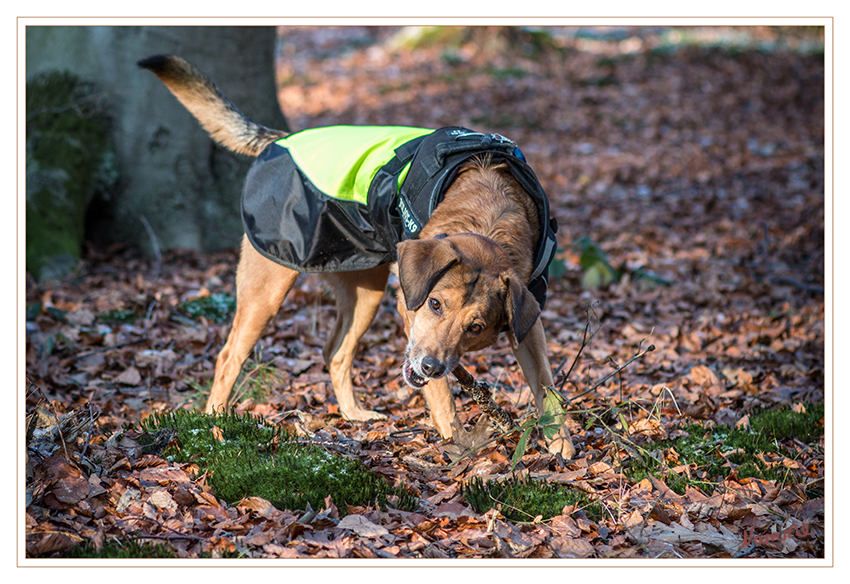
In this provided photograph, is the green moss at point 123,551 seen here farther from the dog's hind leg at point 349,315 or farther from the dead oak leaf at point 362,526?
the dog's hind leg at point 349,315

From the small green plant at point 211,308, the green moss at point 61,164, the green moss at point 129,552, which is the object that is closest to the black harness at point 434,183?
the green moss at point 129,552

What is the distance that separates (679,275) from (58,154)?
25.4ft

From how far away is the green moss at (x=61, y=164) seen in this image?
785 cm

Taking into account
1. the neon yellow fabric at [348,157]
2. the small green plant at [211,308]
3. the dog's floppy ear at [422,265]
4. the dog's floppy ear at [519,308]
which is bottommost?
the small green plant at [211,308]

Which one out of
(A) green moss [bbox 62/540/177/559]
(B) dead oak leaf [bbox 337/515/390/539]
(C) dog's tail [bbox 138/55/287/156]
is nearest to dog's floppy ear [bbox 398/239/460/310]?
(B) dead oak leaf [bbox 337/515/390/539]

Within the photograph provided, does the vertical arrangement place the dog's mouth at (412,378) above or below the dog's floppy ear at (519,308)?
below

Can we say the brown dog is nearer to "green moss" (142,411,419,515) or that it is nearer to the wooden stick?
the wooden stick

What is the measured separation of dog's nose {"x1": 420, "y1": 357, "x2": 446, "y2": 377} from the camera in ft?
12.9

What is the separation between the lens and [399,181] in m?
4.55

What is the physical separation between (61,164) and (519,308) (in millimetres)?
6692

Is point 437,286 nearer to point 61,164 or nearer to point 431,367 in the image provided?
point 431,367

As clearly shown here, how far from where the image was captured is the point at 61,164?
27.3 feet

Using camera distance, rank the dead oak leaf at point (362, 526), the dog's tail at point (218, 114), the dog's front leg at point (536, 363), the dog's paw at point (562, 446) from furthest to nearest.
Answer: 1. the dog's tail at point (218, 114)
2. the dog's front leg at point (536, 363)
3. the dog's paw at point (562, 446)
4. the dead oak leaf at point (362, 526)

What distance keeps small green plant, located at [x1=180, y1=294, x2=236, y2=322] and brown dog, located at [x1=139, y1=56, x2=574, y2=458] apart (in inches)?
68.3
